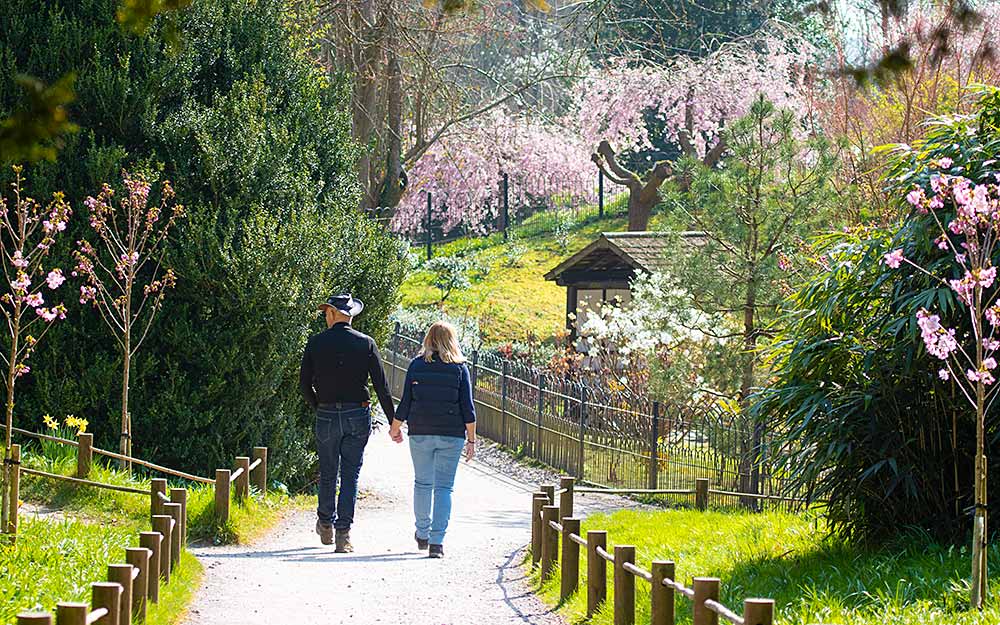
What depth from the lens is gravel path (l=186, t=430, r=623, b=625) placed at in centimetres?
745

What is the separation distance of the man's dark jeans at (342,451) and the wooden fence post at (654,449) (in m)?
5.62

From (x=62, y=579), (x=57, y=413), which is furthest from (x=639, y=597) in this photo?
(x=57, y=413)

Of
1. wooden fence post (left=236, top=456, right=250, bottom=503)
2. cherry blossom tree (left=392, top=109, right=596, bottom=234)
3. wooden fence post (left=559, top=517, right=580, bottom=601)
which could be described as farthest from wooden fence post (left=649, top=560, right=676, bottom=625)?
cherry blossom tree (left=392, top=109, right=596, bottom=234)

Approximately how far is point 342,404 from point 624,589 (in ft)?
12.2

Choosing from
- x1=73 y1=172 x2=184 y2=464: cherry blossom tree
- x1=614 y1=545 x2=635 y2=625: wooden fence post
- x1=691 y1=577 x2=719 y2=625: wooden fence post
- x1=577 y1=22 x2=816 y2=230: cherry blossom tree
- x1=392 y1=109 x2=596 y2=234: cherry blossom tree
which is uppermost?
x1=577 y1=22 x2=816 y2=230: cherry blossom tree

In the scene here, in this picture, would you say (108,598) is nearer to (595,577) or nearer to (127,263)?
(595,577)

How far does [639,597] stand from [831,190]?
8327 mm

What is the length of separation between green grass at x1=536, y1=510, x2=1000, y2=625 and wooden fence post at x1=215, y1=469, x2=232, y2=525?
2877 mm

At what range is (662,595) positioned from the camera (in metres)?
6.02

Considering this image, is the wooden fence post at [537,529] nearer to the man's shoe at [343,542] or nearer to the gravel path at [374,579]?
the gravel path at [374,579]

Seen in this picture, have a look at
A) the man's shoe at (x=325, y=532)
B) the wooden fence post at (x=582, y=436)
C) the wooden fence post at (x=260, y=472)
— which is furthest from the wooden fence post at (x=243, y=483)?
the wooden fence post at (x=582, y=436)

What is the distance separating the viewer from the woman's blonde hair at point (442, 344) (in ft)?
31.3

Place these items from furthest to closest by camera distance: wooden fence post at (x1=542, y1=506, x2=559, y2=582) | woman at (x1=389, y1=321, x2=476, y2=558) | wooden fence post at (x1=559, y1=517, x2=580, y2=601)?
woman at (x1=389, y1=321, x2=476, y2=558) → wooden fence post at (x1=542, y1=506, x2=559, y2=582) → wooden fence post at (x1=559, y1=517, x2=580, y2=601)

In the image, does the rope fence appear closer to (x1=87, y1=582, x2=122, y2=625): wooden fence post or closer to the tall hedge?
(x1=87, y1=582, x2=122, y2=625): wooden fence post
